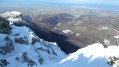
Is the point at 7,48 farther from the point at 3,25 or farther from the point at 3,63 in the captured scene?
the point at 3,25

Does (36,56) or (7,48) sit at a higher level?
(7,48)

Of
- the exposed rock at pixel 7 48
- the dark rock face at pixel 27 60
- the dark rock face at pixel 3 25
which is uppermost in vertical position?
the dark rock face at pixel 3 25

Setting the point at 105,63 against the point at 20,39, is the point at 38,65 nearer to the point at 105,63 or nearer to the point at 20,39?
the point at 20,39

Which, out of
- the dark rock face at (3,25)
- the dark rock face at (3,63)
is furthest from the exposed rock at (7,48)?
the dark rock face at (3,25)

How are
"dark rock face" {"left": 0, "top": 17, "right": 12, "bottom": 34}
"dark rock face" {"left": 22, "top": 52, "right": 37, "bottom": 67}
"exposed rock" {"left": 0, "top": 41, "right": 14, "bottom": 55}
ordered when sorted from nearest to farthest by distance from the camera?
1. "dark rock face" {"left": 22, "top": 52, "right": 37, "bottom": 67}
2. "exposed rock" {"left": 0, "top": 41, "right": 14, "bottom": 55}
3. "dark rock face" {"left": 0, "top": 17, "right": 12, "bottom": 34}

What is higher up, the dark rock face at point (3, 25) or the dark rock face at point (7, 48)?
the dark rock face at point (3, 25)

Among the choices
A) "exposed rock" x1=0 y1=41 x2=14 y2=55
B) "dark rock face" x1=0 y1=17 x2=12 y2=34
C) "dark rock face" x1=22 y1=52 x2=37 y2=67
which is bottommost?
"dark rock face" x1=22 y1=52 x2=37 y2=67

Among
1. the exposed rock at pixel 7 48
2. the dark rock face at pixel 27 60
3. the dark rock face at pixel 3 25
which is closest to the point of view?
the dark rock face at pixel 27 60

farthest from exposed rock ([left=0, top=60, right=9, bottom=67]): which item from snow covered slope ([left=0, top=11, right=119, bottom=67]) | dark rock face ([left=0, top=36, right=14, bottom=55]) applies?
dark rock face ([left=0, top=36, right=14, bottom=55])

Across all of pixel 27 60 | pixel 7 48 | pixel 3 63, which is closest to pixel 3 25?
pixel 7 48

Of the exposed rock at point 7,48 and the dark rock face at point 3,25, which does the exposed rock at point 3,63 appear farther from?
the dark rock face at point 3,25

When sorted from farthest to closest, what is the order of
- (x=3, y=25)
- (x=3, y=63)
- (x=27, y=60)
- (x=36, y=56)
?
(x=3, y=25) → (x=36, y=56) → (x=27, y=60) → (x=3, y=63)

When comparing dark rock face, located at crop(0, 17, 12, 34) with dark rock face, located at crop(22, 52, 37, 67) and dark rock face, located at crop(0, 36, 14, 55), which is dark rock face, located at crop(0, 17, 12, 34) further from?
dark rock face, located at crop(22, 52, 37, 67)
